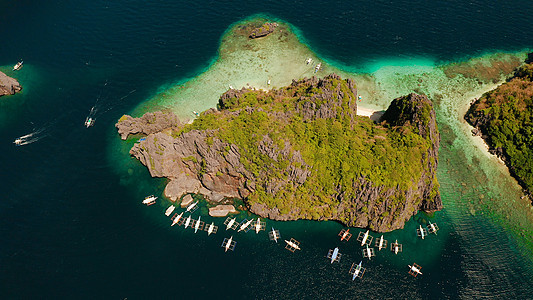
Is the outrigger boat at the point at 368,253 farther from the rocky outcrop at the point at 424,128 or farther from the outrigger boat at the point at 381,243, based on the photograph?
the rocky outcrop at the point at 424,128

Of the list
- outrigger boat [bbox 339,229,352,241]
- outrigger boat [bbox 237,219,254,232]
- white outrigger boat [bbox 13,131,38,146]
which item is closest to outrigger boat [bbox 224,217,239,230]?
outrigger boat [bbox 237,219,254,232]

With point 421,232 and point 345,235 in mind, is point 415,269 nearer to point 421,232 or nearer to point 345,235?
point 421,232

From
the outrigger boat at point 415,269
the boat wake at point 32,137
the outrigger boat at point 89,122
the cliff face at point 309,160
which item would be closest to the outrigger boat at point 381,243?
the cliff face at point 309,160

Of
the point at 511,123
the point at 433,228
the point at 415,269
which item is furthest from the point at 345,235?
the point at 511,123

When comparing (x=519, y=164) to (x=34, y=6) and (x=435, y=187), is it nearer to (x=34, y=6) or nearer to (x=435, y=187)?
(x=435, y=187)

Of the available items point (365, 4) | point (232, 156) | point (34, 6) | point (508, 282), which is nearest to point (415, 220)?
point (508, 282)

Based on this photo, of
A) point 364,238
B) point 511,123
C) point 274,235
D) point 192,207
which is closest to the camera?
point 364,238

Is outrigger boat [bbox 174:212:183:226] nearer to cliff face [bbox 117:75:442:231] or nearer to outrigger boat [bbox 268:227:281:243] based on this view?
cliff face [bbox 117:75:442:231]
